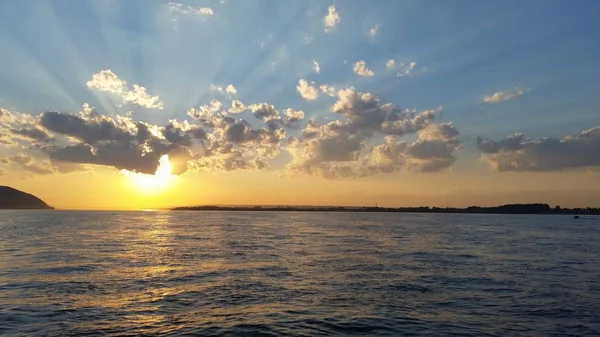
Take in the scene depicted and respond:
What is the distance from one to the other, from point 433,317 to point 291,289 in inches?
411

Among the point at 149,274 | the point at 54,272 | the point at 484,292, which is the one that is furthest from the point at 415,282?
the point at 54,272

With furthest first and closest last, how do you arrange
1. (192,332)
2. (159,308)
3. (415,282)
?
(415,282) → (159,308) → (192,332)

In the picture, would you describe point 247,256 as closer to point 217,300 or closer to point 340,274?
point 340,274

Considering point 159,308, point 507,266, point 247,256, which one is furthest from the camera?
point 247,256

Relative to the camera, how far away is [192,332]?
20.4 metres

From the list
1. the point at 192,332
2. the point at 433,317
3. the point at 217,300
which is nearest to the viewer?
the point at 192,332

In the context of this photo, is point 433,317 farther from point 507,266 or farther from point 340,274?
point 507,266

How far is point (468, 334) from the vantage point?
20672mm

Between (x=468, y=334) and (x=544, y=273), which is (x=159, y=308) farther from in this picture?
(x=544, y=273)

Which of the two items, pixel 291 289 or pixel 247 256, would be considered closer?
pixel 291 289

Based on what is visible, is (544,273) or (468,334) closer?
(468,334)

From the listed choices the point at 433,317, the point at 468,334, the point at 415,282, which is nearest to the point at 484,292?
the point at 415,282

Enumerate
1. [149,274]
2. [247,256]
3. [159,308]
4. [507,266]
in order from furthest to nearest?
1. [247,256]
2. [507,266]
3. [149,274]
4. [159,308]

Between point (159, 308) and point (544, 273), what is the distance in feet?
110
